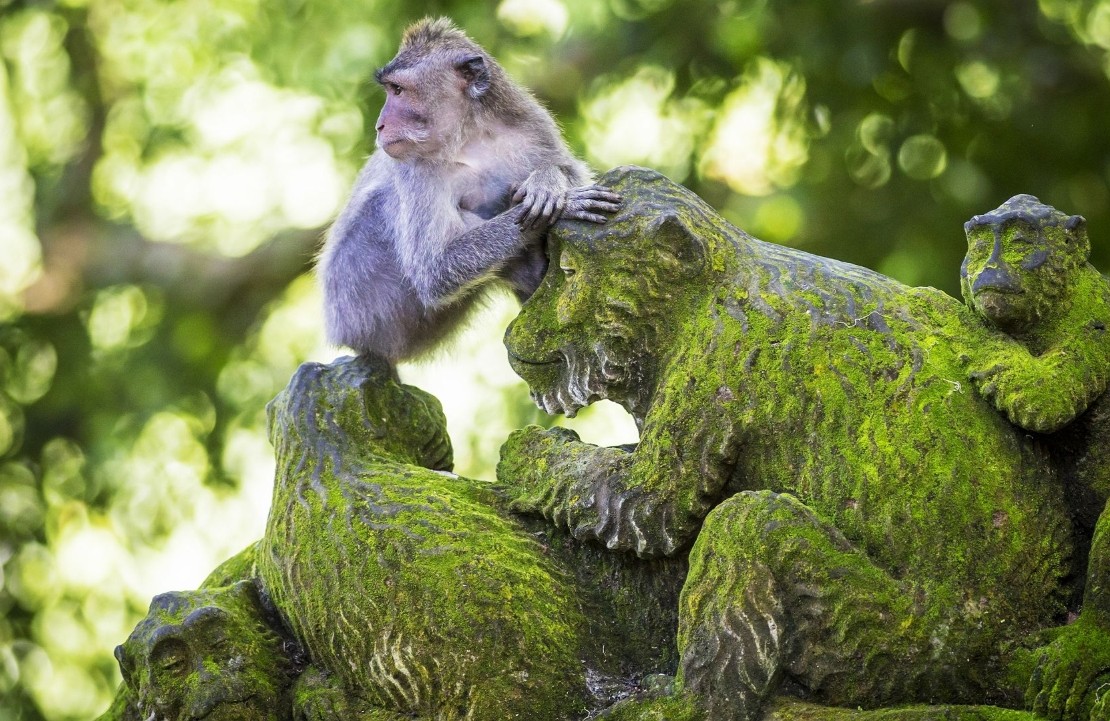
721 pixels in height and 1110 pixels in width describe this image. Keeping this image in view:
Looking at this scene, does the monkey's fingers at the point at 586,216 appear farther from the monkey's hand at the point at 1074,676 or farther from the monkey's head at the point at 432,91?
the monkey's hand at the point at 1074,676

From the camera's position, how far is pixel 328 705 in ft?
10.5

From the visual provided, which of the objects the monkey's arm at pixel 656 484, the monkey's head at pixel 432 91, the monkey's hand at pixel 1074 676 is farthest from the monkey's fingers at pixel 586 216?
the monkey's hand at pixel 1074 676

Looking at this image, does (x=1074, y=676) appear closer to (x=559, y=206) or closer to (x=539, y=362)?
(x=539, y=362)

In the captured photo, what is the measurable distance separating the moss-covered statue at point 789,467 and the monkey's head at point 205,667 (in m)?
0.78

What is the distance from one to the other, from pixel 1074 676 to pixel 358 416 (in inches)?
76.2

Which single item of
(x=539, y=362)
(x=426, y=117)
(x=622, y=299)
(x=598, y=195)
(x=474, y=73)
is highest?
(x=474, y=73)

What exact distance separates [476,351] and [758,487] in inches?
187

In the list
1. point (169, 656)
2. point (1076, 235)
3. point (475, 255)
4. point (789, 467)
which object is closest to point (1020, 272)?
point (1076, 235)

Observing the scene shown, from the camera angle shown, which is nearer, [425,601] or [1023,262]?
[1023,262]

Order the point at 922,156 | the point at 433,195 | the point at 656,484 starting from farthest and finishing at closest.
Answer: the point at 922,156
the point at 433,195
the point at 656,484

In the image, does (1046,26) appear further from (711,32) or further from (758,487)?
(758,487)

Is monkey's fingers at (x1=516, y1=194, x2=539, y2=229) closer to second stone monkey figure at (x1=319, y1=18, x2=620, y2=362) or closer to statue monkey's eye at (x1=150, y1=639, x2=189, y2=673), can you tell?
second stone monkey figure at (x1=319, y1=18, x2=620, y2=362)

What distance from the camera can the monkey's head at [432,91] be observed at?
15.2ft

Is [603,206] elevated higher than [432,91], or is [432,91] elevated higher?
[432,91]
